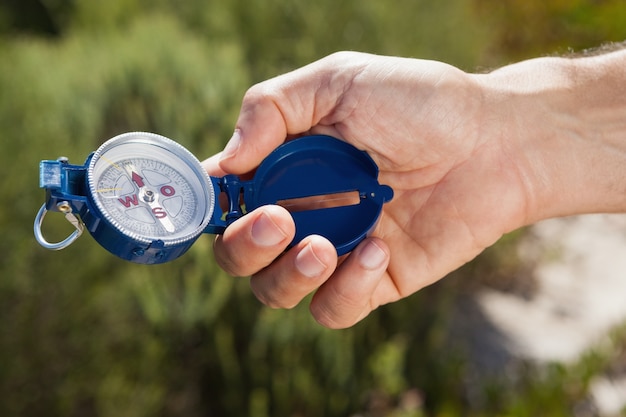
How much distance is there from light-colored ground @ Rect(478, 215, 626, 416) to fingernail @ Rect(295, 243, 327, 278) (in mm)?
1763

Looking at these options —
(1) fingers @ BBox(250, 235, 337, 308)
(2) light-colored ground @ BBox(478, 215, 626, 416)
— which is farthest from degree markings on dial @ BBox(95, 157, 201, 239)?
(2) light-colored ground @ BBox(478, 215, 626, 416)

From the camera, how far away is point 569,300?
3.66 m

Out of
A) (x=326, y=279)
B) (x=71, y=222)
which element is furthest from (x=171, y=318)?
(x=71, y=222)

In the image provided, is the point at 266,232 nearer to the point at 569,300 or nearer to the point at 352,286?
the point at 352,286

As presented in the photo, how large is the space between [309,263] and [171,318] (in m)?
1.10

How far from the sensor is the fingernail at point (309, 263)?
158cm

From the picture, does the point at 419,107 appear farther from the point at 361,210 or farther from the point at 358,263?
the point at 358,263

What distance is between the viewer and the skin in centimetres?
176

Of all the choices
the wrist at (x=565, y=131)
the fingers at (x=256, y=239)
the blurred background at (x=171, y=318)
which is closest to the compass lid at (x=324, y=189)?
the fingers at (x=256, y=239)

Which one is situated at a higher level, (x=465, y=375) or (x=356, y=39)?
(x=356, y=39)

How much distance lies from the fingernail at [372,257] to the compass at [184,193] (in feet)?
0.12

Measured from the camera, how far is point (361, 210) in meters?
1.75

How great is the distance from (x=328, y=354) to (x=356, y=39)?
2081mm

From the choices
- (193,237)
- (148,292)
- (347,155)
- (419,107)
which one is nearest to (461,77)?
(419,107)
